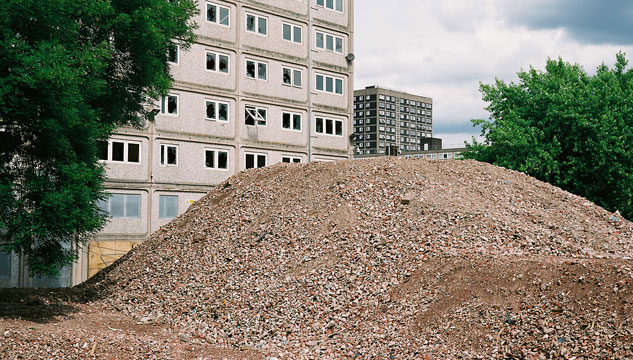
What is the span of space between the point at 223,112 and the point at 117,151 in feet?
23.6

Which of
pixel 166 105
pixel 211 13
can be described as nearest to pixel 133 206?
pixel 166 105

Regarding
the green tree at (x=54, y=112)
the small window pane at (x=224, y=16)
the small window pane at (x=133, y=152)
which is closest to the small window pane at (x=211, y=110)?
the small window pane at (x=133, y=152)

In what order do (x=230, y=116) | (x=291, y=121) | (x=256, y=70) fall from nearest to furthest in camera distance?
(x=230, y=116)
(x=256, y=70)
(x=291, y=121)

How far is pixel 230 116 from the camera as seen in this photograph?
37.1 metres

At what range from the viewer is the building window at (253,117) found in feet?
124

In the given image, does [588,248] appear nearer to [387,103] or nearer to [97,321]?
[97,321]

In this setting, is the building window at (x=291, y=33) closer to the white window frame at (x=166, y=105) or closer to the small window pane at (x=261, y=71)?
the small window pane at (x=261, y=71)

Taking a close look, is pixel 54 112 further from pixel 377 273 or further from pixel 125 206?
pixel 125 206

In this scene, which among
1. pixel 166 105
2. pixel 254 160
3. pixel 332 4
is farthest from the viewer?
pixel 332 4

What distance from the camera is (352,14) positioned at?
44094 millimetres

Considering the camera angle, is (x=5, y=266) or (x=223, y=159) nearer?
(x=5, y=266)

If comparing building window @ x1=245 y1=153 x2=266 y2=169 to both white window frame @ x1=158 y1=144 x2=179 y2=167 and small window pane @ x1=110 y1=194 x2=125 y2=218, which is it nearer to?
white window frame @ x1=158 y1=144 x2=179 y2=167

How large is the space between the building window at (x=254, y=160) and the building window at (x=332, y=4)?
12.4m

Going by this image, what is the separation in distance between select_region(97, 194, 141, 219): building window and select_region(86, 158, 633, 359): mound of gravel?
1006 centimetres
